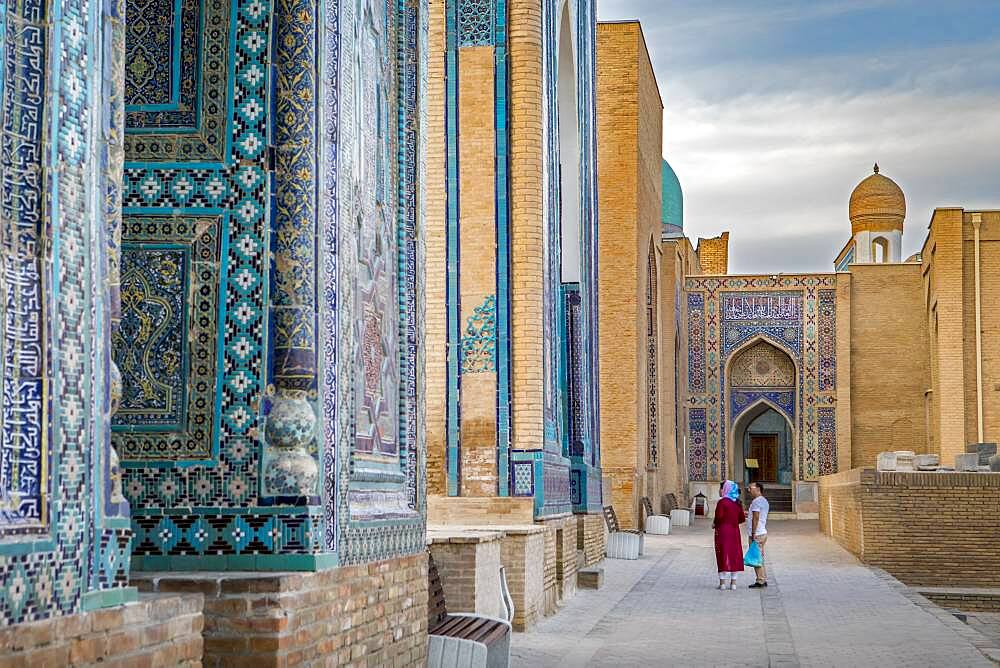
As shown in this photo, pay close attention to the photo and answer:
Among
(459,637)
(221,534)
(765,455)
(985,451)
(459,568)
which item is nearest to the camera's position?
(221,534)

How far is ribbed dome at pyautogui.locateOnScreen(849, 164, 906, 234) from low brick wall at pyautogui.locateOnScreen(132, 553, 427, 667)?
34499mm

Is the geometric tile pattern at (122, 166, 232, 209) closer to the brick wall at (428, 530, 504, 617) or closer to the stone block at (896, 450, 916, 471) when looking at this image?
the brick wall at (428, 530, 504, 617)

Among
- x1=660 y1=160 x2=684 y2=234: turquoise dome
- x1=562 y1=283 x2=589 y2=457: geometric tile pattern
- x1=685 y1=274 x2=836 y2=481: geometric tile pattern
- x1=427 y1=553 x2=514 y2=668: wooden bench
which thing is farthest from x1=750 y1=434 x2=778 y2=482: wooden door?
x1=427 y1=553 x2=514 y2=668: wooden bench

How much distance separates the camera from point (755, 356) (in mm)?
31766

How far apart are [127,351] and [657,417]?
22122 mm

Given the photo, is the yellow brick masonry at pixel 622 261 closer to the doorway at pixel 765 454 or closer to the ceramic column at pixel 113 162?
the doorway at pixel 765 454

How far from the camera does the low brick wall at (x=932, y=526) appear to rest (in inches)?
608

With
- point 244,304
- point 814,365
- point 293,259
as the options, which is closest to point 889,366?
point 814,365

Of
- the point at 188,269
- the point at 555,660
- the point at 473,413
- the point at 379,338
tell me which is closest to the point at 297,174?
the point at 188,269

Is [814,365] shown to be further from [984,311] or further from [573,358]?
[573,358]

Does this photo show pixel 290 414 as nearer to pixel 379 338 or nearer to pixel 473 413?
pixel 379 338

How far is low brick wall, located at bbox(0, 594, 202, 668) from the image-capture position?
2.92 m

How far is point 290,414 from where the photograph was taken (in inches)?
188

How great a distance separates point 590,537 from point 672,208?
22.5 m
